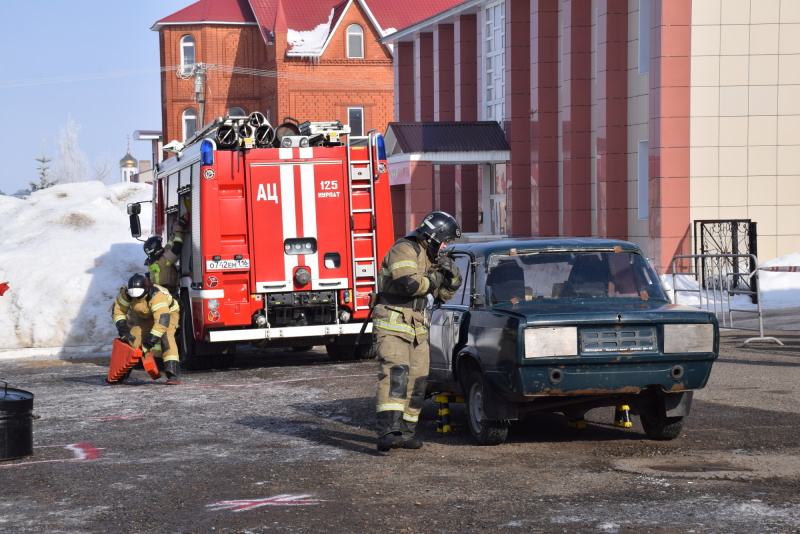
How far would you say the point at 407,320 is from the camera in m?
8.89

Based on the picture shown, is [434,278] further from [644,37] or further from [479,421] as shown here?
[644,37]

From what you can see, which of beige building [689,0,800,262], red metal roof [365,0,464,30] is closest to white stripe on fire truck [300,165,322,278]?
beige building [689,0,800,262]

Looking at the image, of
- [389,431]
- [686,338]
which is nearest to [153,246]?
[389,431]

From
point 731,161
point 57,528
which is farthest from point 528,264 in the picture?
point 731,161

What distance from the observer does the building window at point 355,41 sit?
61519 millimetres

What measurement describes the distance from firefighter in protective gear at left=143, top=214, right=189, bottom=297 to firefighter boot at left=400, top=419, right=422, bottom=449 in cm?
781

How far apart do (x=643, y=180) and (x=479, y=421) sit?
18735 millimetres

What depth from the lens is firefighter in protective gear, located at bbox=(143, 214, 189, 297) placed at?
1594 centimetres

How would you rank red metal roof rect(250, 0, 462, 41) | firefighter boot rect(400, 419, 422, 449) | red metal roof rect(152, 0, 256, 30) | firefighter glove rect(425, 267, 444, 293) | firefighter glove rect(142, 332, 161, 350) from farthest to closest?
1. red metal roof rect(152, 0, 256, 30)
2. red metal roof rect(250, 0, 462, 41)
3. firefighter glove rect(142, 332, 161, 350)
4. firefighter glove rect(425, 267, 444, 293)
5. firefighter boot rect(400, 419, 422, 449)

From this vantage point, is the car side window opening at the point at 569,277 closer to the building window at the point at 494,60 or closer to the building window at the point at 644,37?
the building window at the point at 644,37

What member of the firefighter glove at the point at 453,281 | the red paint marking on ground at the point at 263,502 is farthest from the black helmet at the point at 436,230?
the red paint marking on ground at the point at 263,502

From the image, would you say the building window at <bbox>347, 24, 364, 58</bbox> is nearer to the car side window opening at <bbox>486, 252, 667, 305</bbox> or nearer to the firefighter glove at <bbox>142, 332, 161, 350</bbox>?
the firefighter glove at <bbox>142, 332, 161, 350</bbox>

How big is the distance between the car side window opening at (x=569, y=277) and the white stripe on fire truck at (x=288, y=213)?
6.29 metres

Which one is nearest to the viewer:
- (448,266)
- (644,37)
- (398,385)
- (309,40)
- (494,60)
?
(398,385)
